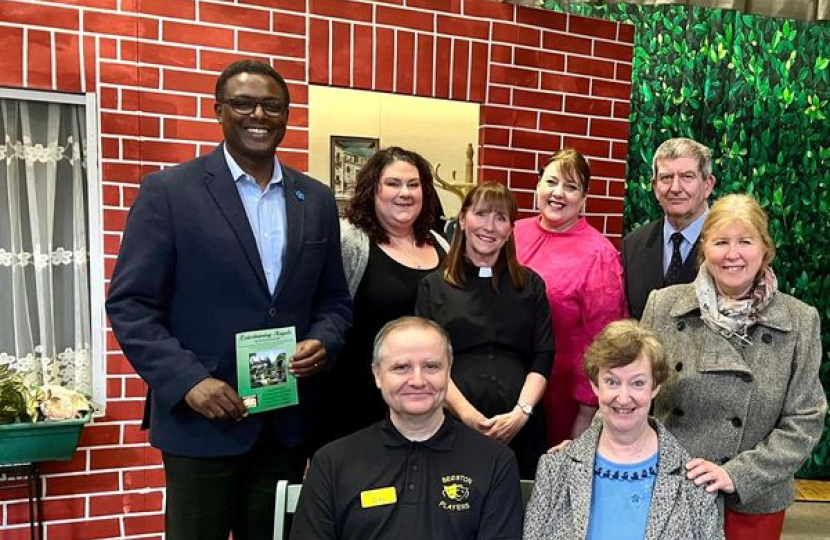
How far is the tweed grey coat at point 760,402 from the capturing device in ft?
6.04

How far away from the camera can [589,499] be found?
5.69 ft

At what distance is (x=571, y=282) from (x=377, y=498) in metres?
1.12

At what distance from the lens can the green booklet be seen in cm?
184

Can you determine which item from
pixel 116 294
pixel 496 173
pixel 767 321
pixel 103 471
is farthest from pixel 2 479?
pixel 767 321

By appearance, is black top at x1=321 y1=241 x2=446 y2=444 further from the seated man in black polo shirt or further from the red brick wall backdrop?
the red brick wall backdrop

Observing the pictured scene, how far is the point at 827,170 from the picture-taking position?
4.46 m

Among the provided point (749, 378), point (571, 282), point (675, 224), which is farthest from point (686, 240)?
point (749, 378)

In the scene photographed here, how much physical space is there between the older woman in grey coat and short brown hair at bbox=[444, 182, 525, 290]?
1.90 feet

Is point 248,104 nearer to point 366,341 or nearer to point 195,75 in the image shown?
point 366,341

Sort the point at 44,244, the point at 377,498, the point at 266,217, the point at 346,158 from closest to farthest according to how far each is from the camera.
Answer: the point at 377,498, the point at 266,217, the point at 44,244, the point at 346,158

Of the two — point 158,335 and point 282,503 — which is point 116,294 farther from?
point 282,503

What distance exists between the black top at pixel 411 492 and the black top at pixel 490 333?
43cm

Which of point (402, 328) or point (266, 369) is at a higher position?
point (402, 328)

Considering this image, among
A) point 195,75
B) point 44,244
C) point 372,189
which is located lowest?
point 44,244
